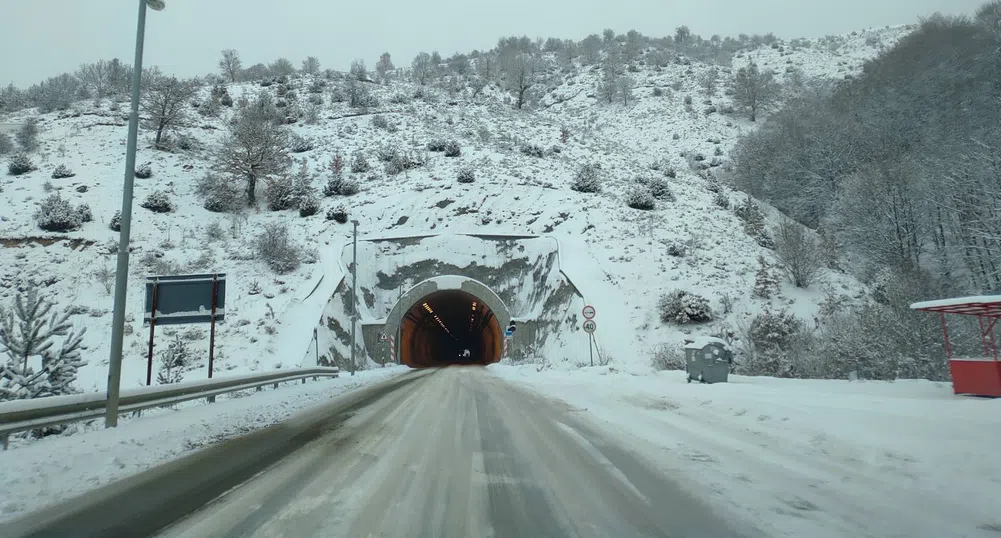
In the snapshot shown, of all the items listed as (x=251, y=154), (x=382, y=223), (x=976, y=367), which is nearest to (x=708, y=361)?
(x=976, y=367)

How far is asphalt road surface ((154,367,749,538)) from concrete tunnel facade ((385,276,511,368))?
2453 cm

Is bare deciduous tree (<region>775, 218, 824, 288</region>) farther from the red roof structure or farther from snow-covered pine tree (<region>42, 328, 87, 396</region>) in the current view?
snow-covered pine tree (<region>42, 328, 87, 396</region>)

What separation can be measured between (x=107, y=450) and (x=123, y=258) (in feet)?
11.6

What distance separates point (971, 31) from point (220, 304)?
171 feet

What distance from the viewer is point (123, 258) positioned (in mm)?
8164

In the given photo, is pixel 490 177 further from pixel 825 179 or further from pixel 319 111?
pixel 319 111

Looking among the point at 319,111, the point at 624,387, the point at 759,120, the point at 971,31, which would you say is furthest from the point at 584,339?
the point at 759,120

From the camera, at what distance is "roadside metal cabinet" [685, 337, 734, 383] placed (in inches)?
524

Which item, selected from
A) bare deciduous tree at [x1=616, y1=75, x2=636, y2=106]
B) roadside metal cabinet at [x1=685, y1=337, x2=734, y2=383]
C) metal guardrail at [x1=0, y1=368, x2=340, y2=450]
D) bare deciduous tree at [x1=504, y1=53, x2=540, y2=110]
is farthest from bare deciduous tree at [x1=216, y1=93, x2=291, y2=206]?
bare deciduous tree at [x1=616, y1=75, x2=636, y2=106]

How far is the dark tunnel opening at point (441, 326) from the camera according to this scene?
118ft

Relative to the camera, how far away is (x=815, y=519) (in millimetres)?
3514

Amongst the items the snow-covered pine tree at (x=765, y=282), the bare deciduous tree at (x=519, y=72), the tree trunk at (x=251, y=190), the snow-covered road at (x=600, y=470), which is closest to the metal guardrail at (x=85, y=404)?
the snow-covered road at (x=600, y=470)

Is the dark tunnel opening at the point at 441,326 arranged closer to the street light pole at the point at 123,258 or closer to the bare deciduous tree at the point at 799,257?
the bare deciduous tree at the point at 799,257

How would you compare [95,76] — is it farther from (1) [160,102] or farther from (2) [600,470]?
(2) [600,470]
